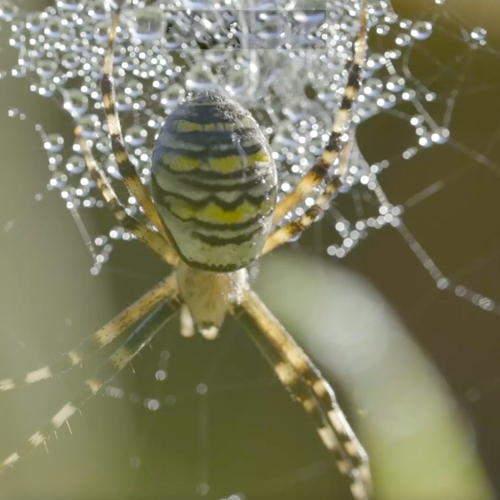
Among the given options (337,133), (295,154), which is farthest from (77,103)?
(337,133)

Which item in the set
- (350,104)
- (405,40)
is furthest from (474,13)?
(350,104)

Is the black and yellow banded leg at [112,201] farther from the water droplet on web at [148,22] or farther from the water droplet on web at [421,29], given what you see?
the water droplet on web at [421,29]

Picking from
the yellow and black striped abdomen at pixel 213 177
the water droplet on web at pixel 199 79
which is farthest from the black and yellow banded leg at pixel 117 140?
the water droplet on web at pixel 199 79

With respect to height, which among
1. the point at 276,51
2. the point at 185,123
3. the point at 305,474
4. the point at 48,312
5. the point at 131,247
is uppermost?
the point at 185,123

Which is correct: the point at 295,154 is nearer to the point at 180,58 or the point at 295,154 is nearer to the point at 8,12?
the point at 180,58

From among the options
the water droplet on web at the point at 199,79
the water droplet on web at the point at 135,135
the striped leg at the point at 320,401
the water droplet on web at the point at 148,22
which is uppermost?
the water droplet on web at the point at 148,22

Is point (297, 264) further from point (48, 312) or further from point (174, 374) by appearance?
point (48, 312)
